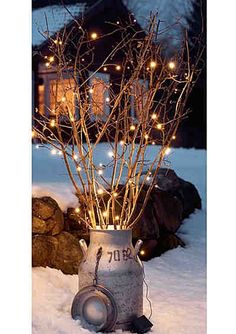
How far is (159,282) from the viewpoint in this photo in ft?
10.4

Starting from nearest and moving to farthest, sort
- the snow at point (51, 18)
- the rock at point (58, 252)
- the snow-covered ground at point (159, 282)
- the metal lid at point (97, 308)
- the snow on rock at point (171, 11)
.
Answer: the metal lid at point (97, 308) < the snow-covered ground at point (159, 282) < the rock at point (58, 252) < the snow at point (51, 18) < the snow on rock at point (171, 11)

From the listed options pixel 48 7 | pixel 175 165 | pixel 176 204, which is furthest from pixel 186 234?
pixel 48 7

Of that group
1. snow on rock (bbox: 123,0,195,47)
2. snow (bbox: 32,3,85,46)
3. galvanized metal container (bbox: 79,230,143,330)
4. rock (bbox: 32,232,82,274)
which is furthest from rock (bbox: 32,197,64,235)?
snow on rock (bbox: 123,0,195,47)

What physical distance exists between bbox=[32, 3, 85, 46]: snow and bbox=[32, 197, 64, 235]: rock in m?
0.90

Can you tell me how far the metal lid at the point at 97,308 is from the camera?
2.24m

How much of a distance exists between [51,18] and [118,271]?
8.50ft

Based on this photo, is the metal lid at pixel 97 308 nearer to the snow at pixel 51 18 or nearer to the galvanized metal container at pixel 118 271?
the galvanized metal container at pixel 118 271

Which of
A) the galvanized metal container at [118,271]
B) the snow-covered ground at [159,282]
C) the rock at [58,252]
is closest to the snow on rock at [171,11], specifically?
the snow-covered ground at [159,282]

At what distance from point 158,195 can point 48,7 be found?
1537 mm

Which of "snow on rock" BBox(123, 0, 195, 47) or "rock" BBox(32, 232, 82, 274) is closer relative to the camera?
"rock" BBox(32, 232, 82, 274)

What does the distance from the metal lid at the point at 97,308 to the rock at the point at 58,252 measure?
1.99ft

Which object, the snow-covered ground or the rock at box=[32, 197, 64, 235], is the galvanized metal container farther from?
the rock at box=[32, 197, 64, 235]

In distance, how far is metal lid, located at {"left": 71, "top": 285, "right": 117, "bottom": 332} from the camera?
2.24m
